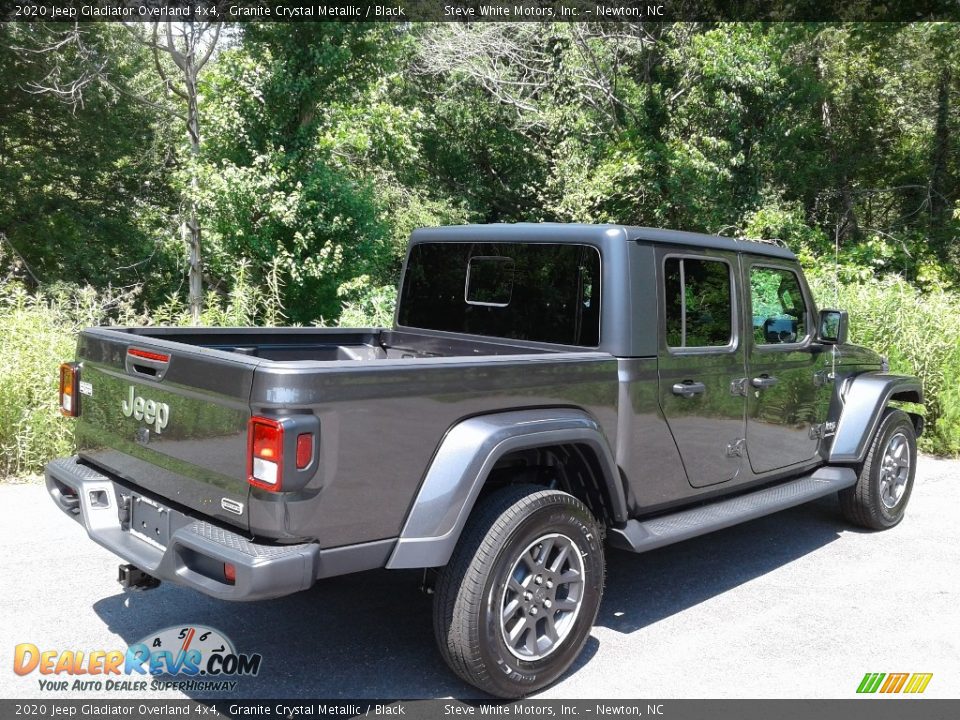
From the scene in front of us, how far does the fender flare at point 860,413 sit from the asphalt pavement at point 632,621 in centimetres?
66

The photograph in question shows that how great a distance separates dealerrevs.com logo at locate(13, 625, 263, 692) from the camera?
11.6ft

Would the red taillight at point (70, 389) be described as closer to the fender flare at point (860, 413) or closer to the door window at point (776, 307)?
the door window at point (776, 307)

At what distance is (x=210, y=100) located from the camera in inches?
629

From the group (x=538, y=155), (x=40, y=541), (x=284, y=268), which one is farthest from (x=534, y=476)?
(x=538, y=155)

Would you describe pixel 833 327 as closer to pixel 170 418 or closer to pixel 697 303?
pixel 697 303

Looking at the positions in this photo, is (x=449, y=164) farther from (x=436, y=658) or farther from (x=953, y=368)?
(x=436, y=658)

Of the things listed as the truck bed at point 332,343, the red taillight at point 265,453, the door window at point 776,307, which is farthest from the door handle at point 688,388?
the red taillight at point 265,453

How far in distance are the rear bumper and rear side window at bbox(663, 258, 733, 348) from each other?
2.25m

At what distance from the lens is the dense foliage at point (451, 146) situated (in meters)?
16.0

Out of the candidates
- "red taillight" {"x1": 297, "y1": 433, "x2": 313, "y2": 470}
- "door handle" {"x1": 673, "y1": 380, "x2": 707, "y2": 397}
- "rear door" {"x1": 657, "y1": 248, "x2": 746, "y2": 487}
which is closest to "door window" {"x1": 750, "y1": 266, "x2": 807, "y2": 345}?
"rear door" {"x1": 657, "y1": 248, "x2": 746, "y2": 487}

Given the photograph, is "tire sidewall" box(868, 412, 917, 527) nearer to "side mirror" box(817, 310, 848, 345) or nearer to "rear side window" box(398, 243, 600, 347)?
"side mirror" box(817, 310, 848, 345)

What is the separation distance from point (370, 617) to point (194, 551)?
1478 millimetres

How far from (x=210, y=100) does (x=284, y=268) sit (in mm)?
3453

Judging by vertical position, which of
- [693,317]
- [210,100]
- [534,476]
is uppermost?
[210,100]
